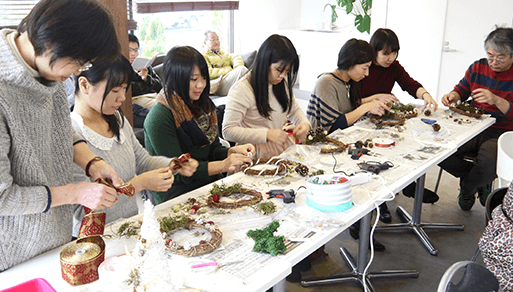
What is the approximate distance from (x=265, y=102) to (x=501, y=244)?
146 centimetres

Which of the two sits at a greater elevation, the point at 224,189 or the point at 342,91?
the point at 342,91

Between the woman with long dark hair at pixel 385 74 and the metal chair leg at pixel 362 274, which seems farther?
the woman with long dark hair at pixel 385 74

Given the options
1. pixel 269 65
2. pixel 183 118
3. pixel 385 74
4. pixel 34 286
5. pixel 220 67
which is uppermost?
pixel 269 65

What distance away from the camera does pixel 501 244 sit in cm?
181

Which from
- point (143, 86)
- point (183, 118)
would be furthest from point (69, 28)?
point (143, 86)

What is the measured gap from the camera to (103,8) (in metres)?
1.24

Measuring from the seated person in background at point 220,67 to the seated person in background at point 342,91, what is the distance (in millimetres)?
3073

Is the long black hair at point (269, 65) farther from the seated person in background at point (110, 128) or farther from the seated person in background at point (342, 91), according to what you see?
the seated person in background at point (110, 128)

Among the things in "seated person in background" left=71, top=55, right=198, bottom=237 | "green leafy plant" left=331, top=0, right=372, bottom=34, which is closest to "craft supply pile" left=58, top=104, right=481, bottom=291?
"seated person in background" left=71, top=55, right=198, bottom=237

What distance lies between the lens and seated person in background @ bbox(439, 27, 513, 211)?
10.7 ft

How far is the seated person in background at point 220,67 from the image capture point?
6201 mm

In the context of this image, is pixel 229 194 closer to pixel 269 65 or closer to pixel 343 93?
pixel 269 65

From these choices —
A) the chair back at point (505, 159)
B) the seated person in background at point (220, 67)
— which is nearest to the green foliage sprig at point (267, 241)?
the chair back at point (505, 159)

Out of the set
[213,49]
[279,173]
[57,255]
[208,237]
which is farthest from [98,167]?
[213,49]
